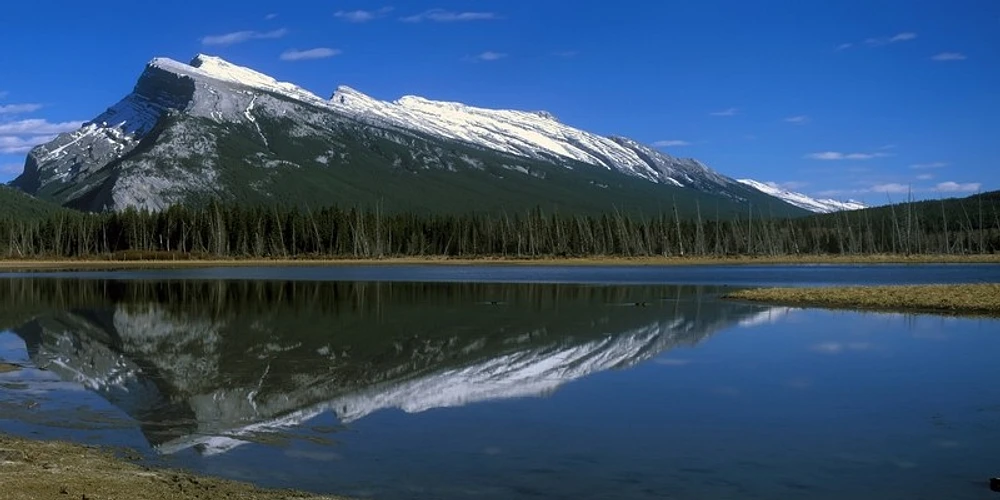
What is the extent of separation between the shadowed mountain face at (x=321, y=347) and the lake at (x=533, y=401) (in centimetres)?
13

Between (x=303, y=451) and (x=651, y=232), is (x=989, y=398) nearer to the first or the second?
(x=303, y=451)

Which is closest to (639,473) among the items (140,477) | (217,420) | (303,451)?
(303,451)

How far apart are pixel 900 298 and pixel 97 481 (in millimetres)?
43868

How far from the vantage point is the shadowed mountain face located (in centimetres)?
1994

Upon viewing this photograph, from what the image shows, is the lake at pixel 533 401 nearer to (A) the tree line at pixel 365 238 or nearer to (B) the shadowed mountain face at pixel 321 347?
(B) the shadowed mountain face at pixel 321 347

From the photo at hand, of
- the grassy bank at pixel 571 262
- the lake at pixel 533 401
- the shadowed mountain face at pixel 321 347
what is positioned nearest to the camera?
the lake at pixel 533 401

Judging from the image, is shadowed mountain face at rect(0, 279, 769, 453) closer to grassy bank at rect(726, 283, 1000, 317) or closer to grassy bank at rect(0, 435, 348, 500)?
grassy bank at rect(0, 435, 348, 500)

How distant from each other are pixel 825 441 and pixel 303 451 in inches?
346

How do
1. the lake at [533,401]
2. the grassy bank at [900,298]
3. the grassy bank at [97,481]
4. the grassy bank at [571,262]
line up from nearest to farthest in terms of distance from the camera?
the grassy bank at [97,481], the lake at [533,401], the grassy bank at [900,298], the grassy bank at [571,262]

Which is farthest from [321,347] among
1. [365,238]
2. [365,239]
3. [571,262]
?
[365,238]

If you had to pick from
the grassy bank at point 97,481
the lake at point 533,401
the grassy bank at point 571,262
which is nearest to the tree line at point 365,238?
the grassy bank at point 571,262

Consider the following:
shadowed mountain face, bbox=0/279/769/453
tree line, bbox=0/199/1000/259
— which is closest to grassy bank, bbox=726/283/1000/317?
shadowed mountain face, bbox=0/279/769/453

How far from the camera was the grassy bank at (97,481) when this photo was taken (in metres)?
12.2

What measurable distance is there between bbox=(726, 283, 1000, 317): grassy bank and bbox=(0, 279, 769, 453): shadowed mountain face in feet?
14.0
